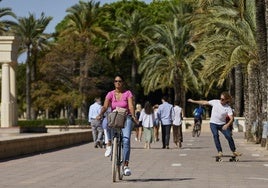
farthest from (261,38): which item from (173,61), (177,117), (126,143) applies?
(173,61)

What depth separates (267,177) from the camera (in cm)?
1389

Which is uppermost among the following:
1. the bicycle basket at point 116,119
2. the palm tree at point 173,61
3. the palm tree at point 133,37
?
the palm tree at point 133,37

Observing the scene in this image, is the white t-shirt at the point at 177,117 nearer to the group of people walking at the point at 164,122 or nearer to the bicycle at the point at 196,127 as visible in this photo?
the group of people walking at the point at 164,122

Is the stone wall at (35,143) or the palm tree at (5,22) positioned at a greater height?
the palm tree at (5,22)

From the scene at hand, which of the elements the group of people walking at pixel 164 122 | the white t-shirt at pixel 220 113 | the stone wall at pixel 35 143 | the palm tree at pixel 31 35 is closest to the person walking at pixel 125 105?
the white t-shirt at pixel 220 113

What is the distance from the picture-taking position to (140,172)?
14945 millimetres

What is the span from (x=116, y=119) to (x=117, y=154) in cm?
61

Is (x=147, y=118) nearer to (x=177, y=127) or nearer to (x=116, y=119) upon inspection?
(x=177, y=127)

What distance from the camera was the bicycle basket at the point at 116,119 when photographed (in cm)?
1252

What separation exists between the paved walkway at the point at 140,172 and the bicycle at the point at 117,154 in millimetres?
202

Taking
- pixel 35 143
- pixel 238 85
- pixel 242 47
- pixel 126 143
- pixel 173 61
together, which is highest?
pixel 173 61

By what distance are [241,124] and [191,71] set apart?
8.26 meters

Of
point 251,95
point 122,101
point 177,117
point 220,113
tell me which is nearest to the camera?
point 122,101

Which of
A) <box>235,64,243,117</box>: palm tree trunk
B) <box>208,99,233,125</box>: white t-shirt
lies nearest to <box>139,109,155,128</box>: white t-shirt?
<box>208,99,233,125</box>: white t-shirt
